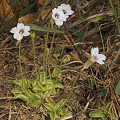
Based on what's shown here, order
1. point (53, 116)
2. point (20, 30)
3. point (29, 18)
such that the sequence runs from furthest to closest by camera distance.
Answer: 1. point (29, 18)
2. point (53, 116)
3. point (20, 30)

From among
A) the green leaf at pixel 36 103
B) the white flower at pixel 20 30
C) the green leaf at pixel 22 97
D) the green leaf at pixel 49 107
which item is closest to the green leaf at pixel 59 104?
the green leaf at pixel 49 107

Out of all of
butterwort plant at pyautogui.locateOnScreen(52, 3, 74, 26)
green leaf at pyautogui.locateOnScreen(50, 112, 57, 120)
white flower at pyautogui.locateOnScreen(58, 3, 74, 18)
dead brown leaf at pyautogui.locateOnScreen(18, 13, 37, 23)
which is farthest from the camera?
dead brown leaf at pyautogui.locateOnScreen(18, 13, 37, 23)

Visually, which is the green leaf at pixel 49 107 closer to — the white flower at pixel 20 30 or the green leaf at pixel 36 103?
the green leaf at pixel 36 103

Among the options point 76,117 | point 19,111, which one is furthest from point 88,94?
point 19,111

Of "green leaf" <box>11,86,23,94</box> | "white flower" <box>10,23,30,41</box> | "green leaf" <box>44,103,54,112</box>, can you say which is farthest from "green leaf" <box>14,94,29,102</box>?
"white flower" <box>10,23,30,41</box>

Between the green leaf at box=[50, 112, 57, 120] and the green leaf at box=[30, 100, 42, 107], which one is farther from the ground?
the green leaf at box=[30, 100, 42, 107]

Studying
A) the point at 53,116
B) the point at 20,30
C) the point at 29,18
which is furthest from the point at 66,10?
the point at 53,116

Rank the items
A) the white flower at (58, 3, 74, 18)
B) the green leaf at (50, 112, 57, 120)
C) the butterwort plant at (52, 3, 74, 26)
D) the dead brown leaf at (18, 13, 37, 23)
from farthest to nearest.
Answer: the dead brown leaf at (18, 13, 37, 23)
the green leaf at (50, 112, 57, 120)
the white flower at (58, 3, 74, 18)
the butterwort plant at (52, 3, 74, 26)

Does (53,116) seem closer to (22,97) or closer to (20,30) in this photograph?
(22,97)

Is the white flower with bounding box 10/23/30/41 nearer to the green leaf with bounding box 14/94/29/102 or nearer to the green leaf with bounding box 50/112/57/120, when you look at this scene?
the green leaf with bounding box 14/94/29/102

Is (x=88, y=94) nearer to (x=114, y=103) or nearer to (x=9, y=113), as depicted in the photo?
(x=114, y=103)

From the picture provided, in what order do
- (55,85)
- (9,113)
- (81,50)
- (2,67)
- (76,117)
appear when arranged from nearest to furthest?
(9,113) < (76,117) < (55,85) < (2,67) < (81,50)
